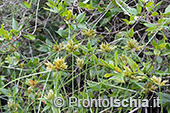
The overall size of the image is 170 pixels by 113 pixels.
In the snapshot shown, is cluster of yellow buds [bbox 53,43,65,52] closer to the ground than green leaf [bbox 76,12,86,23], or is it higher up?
closer to the ground

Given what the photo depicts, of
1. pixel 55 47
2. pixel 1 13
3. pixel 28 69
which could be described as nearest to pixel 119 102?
pixel 55 47

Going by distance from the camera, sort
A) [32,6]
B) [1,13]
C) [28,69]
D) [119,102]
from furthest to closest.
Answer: [1,13], [32,6], [28,69], [119,102]

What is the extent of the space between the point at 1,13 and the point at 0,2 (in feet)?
0.26

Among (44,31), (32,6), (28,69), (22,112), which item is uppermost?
(32,6)

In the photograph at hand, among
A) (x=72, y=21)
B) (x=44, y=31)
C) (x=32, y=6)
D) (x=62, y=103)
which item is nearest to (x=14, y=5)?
(x=32, y=6)

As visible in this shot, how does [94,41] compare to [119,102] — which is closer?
[119,102]

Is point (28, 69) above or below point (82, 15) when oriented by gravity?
below

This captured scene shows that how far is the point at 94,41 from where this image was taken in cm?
93

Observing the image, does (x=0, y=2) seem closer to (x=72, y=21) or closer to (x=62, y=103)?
(x=72, y=21)

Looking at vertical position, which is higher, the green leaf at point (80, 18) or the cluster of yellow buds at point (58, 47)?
the green leaf at point (80, 18)

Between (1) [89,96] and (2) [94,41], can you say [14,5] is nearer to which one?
(2) [94,41]

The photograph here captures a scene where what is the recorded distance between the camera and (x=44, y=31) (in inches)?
46.3

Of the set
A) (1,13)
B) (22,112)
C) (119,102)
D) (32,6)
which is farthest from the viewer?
(1,13)

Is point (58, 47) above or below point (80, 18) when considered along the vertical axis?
below
